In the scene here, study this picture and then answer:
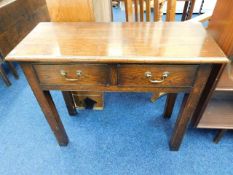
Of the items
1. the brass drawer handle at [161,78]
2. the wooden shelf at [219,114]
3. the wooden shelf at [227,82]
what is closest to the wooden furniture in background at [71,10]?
the brass drawer handle at [161,78]

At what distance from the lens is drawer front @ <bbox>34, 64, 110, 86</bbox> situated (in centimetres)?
74

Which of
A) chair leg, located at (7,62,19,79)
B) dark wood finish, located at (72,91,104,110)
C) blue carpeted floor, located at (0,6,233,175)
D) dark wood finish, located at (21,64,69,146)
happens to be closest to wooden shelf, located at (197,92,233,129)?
blue carpeted floor, located at (0,6,233,175)

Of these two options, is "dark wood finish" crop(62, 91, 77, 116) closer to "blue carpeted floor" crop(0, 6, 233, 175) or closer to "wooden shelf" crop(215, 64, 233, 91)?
"blue carpeted floor" crop(0, 6, 233, 175)

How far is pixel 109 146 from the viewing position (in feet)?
3.95

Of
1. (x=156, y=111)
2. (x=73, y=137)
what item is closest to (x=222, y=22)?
(x=156, y=111)

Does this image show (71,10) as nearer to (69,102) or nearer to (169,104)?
(69,102)

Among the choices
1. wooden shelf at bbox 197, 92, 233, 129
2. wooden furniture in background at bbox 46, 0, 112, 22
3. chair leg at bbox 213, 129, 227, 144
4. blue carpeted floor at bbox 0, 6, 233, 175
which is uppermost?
wooden furniture in background at bbox 46, 0, 112, 22

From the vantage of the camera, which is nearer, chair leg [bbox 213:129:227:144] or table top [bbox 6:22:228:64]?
table top [bbox 6:22:228:64]

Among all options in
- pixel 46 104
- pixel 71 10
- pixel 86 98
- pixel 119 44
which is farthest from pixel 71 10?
pixel 86 98

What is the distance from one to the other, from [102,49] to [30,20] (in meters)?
1.67

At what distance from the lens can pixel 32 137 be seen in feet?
4.17

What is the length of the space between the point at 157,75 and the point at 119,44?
0.72 ft

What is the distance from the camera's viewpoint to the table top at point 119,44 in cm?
68

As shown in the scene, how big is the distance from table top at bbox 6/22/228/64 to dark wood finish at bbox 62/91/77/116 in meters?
0.49
